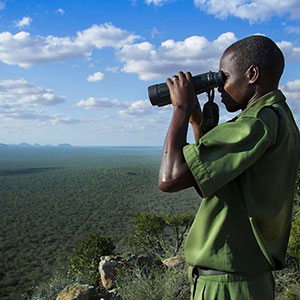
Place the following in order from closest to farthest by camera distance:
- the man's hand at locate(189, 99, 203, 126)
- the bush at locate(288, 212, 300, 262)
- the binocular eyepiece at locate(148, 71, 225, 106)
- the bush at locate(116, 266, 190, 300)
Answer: the binocular eyepiece at locate(148, 71, 225, 106)
the man's hand at locate(189, 99, 203, 126)
the bush at locate(116, 266, 190, 300)
the bush at locate(288, 212, 300, 262)

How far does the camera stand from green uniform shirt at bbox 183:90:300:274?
1.32 meters

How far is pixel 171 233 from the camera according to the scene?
17094 mm

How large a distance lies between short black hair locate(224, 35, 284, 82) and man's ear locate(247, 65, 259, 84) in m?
0.01

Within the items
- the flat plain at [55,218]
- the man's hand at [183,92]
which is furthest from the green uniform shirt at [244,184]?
the flat plain at [55,218]

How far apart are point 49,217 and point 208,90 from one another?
2193cm

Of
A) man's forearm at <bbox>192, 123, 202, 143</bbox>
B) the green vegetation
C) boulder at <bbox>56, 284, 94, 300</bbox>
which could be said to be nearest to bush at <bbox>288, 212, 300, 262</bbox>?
the green vegetation

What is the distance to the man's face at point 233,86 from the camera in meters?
1.52

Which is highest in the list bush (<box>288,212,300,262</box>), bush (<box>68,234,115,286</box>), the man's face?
the man's face

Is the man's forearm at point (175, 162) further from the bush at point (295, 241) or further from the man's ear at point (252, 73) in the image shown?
the bush at point (295, 241)

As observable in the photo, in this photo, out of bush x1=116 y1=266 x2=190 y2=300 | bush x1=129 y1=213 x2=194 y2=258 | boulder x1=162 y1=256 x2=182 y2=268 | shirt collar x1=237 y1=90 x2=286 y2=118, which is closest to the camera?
shirt collar x1=237 y1=90 x2=286 y2=118

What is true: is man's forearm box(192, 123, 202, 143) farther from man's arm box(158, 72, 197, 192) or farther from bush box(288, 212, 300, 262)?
bush box(288, 212, 300, 262)

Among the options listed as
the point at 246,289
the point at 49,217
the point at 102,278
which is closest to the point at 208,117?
the point at 246,289

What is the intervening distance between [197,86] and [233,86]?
0.52ft

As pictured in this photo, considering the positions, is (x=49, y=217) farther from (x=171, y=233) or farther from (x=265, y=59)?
(x=265, y=59)
